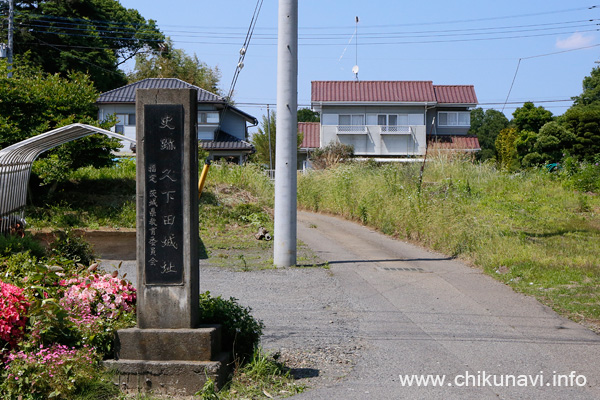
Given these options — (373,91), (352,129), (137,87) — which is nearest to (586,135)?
(373,91)

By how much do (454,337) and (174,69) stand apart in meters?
46.1

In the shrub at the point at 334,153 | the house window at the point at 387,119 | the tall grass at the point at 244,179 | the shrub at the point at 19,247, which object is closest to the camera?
the shrub at the point at 19,247

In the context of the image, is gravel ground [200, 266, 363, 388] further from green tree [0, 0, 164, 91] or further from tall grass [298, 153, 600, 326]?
green tree [0, 0, 164, 91]

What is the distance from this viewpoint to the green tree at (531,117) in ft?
133

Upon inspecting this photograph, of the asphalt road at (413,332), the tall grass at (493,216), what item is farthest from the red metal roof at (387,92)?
the asphalt road at (413,332)

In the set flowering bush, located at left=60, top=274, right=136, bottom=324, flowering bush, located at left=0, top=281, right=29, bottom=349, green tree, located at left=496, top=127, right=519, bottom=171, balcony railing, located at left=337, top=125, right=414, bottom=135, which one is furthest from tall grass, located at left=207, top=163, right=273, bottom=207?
green tree, located at left=496, top=127, right=519, bottom=171

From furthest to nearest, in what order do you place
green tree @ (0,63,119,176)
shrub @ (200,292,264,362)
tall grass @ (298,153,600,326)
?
green tree @ (0,63,119,176) < tall grass @ (298,153,600,326) < shrub @ (200,292,264,362)

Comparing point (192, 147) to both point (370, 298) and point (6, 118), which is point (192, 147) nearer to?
point (370, 298)

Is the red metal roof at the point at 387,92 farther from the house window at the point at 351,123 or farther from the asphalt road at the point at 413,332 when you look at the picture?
the asphalt road at the point at 413,332

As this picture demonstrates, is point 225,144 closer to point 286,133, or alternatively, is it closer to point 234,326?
point 286,133

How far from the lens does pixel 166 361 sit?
5.23 meters

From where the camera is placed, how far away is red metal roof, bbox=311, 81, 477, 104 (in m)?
42.6

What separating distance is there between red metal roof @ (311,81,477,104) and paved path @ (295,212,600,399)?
32.0 metres

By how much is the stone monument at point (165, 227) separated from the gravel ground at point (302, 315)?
1.03 meters
